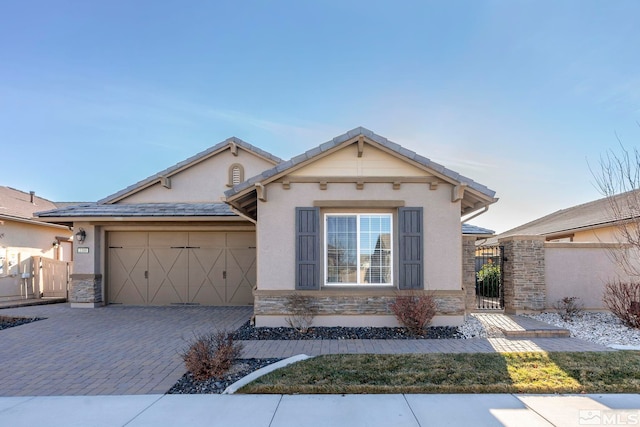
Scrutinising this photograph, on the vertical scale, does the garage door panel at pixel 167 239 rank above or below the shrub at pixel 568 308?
above

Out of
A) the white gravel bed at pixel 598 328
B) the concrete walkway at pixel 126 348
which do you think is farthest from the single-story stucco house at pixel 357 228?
the white gravel bed at pixel 598 328

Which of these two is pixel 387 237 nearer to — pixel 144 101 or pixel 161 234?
pixel 161 234

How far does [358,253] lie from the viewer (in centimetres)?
904

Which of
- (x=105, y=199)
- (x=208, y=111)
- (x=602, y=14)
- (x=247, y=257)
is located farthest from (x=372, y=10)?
(x=105, y=199)

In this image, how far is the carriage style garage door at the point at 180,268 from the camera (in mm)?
12930

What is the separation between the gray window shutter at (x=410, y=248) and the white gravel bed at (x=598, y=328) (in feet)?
12.2

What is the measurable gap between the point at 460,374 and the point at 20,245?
690 inches

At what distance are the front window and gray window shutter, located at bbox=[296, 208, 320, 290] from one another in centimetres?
36

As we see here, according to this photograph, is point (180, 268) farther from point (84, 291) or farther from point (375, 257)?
point (375, 257)

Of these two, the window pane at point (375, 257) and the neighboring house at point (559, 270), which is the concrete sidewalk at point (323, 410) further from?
the neighboring house at point (559, 270)

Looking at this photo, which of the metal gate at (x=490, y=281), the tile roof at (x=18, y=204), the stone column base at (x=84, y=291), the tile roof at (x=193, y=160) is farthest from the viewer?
the tile roof at (x=18, y=204)

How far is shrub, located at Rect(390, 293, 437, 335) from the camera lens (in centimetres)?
826

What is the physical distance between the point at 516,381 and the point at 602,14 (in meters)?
10.6

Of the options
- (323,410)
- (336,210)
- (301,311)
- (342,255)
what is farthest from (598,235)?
(323,410)
